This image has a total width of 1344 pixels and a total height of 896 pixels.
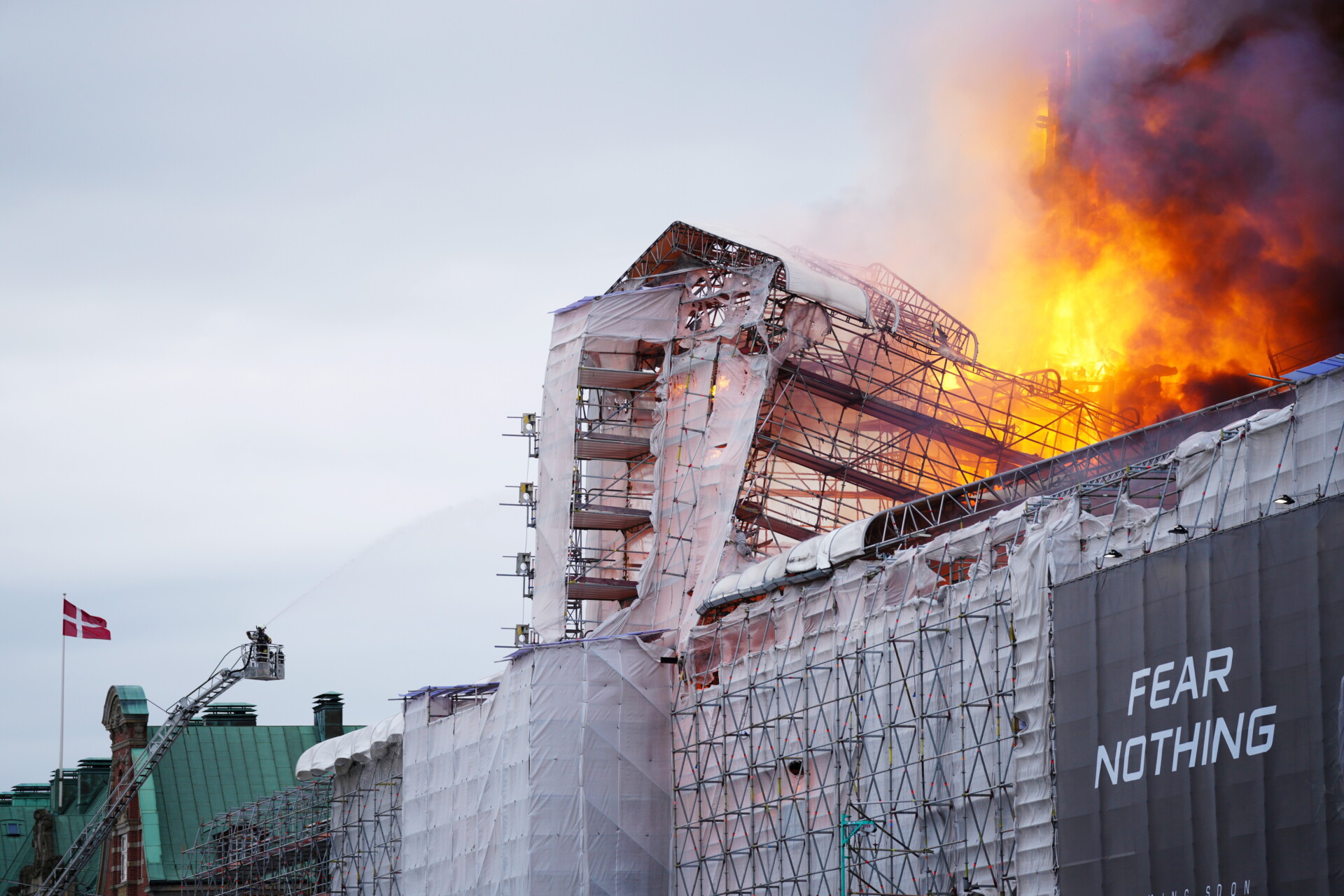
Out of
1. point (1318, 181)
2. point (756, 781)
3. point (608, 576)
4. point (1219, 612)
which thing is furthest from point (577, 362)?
point (1219, 612)

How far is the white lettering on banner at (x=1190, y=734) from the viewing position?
112 ft

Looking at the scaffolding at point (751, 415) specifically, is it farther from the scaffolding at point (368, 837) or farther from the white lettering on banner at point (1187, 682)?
the white lettering on banner at point (1187, 682)

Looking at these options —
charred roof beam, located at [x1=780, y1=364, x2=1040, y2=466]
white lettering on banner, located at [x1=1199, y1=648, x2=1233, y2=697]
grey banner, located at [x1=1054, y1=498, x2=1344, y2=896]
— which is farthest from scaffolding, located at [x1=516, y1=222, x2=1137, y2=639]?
white lettering on banner, located at [x1=1199, y1=648, x2=1233, y2=697]

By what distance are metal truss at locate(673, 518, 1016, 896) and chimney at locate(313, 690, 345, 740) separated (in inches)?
1541

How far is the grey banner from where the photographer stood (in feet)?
107

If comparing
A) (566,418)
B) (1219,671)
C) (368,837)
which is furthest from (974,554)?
(368,837)

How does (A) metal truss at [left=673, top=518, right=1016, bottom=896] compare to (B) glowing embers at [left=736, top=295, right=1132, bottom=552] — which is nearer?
(A) metal truss at [left=673, top=518, right=1016, bottom=896]

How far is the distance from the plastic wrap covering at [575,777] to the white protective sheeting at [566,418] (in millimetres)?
4624

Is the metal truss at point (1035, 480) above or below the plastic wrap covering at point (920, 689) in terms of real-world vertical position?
above

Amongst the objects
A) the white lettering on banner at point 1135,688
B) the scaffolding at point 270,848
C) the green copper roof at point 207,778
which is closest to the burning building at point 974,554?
the white lettering on banner at point 1135,688

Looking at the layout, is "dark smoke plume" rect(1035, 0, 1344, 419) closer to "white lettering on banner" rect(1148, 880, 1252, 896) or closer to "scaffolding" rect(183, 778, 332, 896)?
"white lettering on banner" rect(1148, 880, 1252, 896)

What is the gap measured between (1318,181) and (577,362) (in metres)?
26.2

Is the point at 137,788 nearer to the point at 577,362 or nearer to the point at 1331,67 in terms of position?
the point at 577,362

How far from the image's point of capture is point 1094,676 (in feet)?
127
